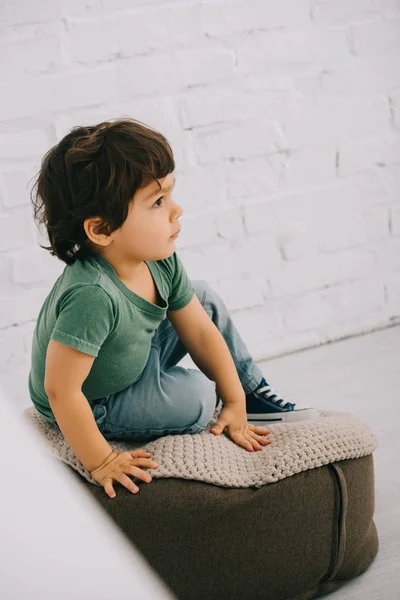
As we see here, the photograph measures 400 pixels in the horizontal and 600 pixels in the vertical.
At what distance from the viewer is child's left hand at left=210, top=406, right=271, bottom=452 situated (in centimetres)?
118

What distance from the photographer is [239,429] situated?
1.22 m

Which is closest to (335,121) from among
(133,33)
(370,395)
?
(133,33)

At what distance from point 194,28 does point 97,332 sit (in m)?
0.94

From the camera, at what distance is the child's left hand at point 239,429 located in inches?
46.4

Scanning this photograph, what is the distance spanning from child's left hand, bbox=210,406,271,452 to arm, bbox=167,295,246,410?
17 mm

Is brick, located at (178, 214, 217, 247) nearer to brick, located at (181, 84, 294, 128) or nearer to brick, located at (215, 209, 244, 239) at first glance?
brick, located at (215, 209, 244, 239)

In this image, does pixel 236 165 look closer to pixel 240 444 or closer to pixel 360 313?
pixel 360 313

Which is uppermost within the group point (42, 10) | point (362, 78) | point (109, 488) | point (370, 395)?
point (42, 10)

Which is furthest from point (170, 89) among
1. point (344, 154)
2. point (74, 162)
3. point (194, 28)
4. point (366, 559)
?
point (366, 559)

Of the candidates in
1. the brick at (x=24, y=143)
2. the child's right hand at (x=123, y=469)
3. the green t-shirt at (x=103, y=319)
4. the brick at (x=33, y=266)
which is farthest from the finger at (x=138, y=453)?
the brick at (x=24, y=143)

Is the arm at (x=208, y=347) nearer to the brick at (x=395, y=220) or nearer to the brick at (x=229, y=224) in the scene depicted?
the brick at (x=229, y=224)

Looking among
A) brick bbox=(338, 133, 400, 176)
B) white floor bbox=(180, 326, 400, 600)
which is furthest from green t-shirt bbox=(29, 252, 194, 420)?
brick bbox=(338, 133, 400, 176)

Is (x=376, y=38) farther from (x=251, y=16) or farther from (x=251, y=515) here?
(x=251, y=515)

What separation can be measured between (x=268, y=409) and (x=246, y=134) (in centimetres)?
70
